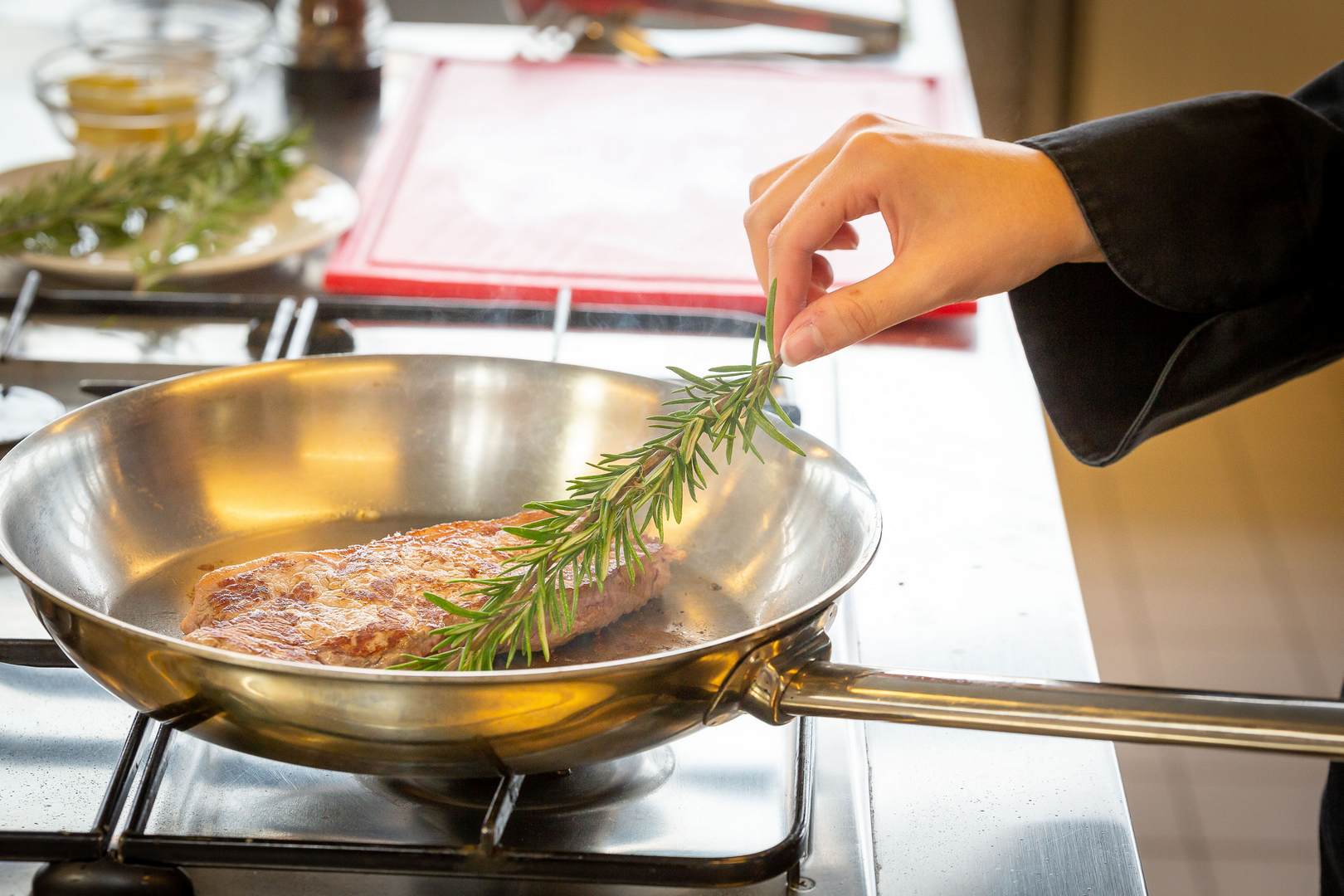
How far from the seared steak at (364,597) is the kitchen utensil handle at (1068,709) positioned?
16 centimetres

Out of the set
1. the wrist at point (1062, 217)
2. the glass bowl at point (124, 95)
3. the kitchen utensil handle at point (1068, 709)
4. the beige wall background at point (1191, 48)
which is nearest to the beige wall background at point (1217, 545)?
the beige wall background at point (1191, 48)

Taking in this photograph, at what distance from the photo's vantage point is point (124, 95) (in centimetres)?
160

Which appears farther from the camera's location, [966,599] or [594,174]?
[594,174]

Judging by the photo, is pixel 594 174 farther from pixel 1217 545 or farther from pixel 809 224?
pixel 1217 545

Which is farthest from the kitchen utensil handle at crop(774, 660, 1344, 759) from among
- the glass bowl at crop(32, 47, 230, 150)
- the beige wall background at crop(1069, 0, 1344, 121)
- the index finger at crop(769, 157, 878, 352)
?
the beige wall background at crop(1069, 0, 1344, 121)

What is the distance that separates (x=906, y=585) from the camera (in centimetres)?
96

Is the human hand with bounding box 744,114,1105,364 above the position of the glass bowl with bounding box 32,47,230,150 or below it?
above

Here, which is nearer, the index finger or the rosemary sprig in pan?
the rosemary sprig in pan

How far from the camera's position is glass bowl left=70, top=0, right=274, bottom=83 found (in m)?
1.66

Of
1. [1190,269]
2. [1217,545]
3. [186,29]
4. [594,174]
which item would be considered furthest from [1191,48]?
[1190,269]

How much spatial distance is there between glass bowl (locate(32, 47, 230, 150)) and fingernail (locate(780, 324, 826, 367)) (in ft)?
3.39

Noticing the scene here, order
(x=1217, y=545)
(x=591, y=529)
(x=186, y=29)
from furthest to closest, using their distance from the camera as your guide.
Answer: (x=1217, y=545) < (x=186, y=29) < (x=591, y=529)

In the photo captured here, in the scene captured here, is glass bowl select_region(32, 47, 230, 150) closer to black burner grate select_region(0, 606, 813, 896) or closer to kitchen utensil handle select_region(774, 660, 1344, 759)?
black burner grate select_region(0, 606, 813, 896)

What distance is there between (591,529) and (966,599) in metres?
0.33
